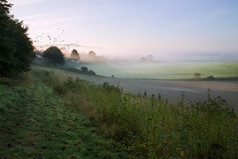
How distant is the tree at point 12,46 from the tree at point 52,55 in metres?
46.6

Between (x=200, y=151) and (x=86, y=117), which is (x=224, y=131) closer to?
(x=200, y=151)

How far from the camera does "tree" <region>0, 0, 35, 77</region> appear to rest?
13.0m

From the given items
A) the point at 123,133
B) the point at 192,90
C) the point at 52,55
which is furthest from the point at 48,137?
the point at 52,55

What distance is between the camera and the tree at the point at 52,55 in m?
67.3

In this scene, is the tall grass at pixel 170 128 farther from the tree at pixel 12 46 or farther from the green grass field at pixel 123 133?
the tree at pixel 12 46

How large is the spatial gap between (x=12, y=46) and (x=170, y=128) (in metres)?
14.9

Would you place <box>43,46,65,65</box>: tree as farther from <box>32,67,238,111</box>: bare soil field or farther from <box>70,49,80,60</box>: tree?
<box>32,67,238,111</box>: bare soil field

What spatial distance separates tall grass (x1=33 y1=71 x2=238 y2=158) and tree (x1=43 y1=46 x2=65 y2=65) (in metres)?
64.5

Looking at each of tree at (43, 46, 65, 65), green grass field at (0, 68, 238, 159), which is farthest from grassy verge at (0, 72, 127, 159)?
tree at (43, 46, 65, 65)

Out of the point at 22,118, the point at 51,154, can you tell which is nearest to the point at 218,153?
the point at 51,154

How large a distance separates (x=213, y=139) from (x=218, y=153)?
39 cm

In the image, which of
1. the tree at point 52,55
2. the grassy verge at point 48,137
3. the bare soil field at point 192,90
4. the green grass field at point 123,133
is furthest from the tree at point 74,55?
the grassy verge at point 48,137

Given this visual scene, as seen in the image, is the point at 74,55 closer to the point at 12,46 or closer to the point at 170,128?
the point at 12,46

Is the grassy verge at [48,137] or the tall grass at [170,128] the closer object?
the tall grass at [170,128]
